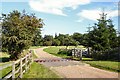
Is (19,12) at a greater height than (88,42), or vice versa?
(19,12)

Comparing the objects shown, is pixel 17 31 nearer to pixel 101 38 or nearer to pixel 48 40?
pixel 101 38

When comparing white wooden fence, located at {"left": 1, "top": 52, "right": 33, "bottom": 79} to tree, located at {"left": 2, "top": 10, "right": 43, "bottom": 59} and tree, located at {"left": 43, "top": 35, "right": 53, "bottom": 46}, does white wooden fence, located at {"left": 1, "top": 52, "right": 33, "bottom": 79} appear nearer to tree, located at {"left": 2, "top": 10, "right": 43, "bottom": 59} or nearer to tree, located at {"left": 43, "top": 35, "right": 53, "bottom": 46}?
tree, located at {"left": 2, "top": 10, "right": 43, "bottom": 59}

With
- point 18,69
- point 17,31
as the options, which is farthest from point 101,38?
point 18,69

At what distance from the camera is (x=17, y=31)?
1097 inches

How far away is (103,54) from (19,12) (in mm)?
11747

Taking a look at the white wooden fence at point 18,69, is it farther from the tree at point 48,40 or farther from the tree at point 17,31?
the tree at point 48,40

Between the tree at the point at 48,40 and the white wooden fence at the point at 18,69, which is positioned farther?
the tree at the point at 48,40

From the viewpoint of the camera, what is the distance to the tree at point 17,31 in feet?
90.2

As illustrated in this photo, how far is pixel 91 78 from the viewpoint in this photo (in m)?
12.3

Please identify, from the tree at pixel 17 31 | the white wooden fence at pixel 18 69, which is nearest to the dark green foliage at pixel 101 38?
the tree at pixel 17 31

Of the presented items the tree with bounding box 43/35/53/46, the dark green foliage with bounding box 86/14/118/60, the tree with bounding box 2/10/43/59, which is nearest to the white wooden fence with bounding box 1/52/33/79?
the tree with bounding box 2/10/43/59

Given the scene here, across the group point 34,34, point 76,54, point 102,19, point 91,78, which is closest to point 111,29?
point 102,19

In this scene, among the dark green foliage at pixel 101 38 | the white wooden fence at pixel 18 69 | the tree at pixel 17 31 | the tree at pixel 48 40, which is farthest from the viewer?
the tree at pixel 48 40

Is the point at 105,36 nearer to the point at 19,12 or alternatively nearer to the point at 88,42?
the point at 88,42
